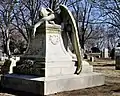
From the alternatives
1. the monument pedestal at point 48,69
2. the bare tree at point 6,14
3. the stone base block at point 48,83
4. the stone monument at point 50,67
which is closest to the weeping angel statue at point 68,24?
the stone monument at point 50,67

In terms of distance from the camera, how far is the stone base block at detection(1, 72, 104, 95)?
699 centimetres

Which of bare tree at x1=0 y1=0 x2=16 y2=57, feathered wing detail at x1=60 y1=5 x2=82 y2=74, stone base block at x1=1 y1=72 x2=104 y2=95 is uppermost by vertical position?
bare tree at x1=0 y1=0 x2=16 y2=57

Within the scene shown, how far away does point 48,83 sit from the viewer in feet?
22.9

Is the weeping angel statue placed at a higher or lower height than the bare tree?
lower

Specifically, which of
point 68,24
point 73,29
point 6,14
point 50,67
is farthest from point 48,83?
point 6,14

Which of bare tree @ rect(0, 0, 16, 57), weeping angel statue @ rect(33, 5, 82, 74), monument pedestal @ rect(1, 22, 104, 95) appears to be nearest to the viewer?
monument pedestal @ rect(1, 22, 104, 95)

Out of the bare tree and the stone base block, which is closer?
the stone base block

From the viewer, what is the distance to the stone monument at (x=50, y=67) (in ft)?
24.1

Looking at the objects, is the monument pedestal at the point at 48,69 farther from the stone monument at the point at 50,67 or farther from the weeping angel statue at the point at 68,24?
the weeping angel statue at the point at 68,24

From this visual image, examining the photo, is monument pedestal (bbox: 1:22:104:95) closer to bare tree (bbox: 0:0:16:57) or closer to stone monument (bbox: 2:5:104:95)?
stone monument (bbox: 2:5:104:95)

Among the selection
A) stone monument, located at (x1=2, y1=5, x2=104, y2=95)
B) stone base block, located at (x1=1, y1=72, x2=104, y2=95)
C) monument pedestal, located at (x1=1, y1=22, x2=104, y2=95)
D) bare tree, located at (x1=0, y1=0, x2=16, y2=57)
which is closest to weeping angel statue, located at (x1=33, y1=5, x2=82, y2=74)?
stone monument, located at (x1=2, y1=5, x2=104, y2=95)

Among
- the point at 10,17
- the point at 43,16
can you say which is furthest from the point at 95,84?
the point at 10,17

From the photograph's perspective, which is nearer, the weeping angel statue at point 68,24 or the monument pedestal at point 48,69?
the monument pedestal at point 48,69

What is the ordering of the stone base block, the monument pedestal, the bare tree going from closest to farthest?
the stone base block → the monument pedestal → the bare tree
